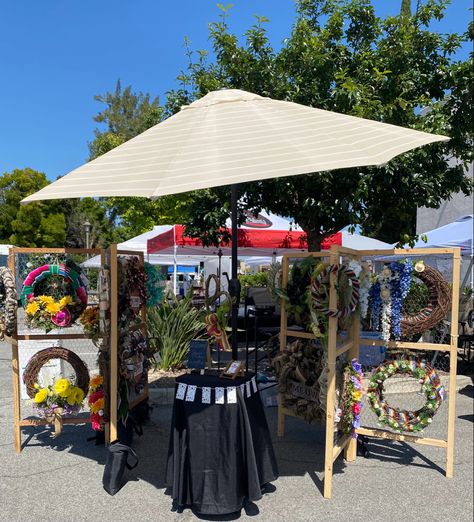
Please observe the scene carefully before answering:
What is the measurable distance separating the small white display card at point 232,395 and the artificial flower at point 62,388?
187cm

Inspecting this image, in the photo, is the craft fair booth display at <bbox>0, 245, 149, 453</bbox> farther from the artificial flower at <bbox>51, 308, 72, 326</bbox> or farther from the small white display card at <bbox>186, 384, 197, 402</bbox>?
the small white display card at <bbox>186, 384, 197, 402</bbox>

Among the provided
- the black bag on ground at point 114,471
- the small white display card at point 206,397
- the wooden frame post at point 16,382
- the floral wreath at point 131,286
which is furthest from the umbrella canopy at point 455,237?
the wooden frame post at point 16,382

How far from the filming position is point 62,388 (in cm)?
424

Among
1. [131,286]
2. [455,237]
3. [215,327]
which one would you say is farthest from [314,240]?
[455,237]

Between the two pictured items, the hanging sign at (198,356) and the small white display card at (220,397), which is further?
the hanging sign at (198,356)

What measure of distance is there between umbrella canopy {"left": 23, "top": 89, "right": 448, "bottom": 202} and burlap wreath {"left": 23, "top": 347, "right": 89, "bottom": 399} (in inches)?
68.0

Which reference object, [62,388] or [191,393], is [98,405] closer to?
[62,388]

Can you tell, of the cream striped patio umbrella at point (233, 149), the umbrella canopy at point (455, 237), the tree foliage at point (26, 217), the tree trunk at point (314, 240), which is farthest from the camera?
the tree foliage at point (26, 217)

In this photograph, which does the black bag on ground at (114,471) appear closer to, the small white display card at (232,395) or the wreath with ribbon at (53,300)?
the small white display card at (232,395)

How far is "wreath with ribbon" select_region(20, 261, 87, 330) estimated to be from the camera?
4160mm

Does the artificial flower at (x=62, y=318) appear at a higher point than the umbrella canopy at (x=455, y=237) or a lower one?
lower

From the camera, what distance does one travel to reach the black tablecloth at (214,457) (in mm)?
3152

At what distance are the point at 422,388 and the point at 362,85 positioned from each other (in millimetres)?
3558

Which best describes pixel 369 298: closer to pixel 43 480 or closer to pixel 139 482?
pixel 139 482
